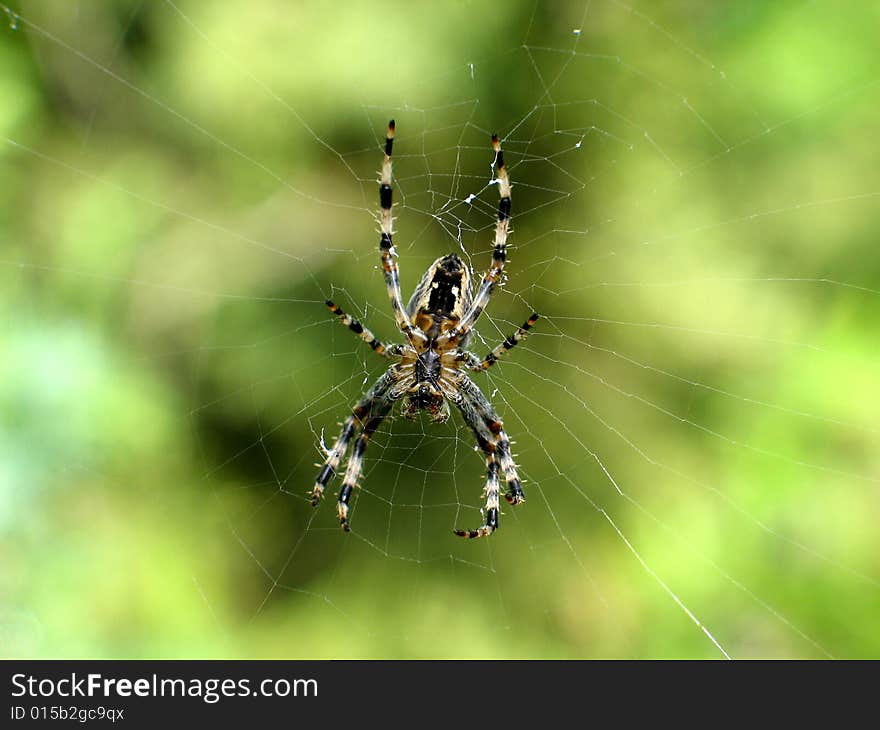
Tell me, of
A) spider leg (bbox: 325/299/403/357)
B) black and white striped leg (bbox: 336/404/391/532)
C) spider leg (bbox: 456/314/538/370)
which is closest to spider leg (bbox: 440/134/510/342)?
spider leg (bbox: 456/314/538/370)

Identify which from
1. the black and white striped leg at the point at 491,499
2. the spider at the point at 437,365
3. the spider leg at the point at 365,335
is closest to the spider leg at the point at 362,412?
the spider at the point at 437,365

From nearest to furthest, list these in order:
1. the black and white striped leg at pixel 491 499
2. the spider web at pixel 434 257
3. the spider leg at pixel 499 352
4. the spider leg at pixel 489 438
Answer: the spider leg at pixel 499 352 < the black and white striped leg at pixel 491 499 < the spider leg at pixel 489 438 < the spider web at pixel 434 257

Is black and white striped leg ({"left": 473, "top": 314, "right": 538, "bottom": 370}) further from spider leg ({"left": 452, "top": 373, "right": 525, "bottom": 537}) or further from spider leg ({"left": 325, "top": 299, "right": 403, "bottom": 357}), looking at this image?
spider leg ({"left": 325, "top": 299, "right": 403, "bottom": 357})

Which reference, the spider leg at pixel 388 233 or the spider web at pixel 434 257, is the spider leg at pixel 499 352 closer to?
the spider web at pixel 434 257

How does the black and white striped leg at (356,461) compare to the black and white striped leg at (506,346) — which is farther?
the black and white striped leg at (356,461)

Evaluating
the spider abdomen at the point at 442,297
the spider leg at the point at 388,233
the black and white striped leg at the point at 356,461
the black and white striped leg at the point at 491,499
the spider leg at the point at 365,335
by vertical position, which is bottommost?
the black and white striped leg at the point at 491,499
